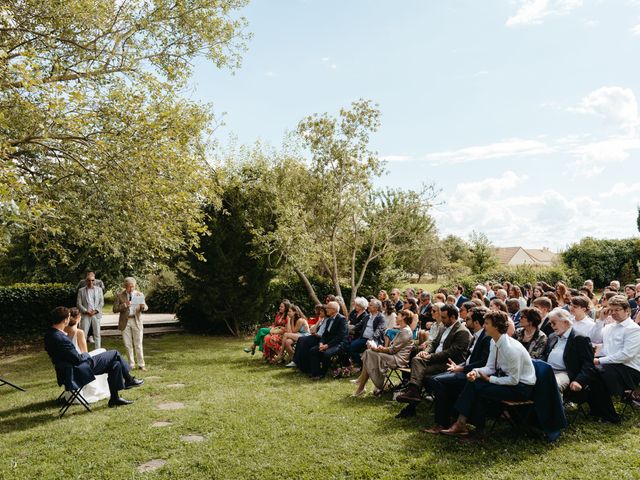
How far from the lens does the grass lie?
4754 millimetres

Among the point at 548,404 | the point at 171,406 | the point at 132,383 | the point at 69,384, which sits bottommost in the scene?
the point at 171,406

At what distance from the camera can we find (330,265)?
1992 centimetres

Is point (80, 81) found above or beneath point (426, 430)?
above

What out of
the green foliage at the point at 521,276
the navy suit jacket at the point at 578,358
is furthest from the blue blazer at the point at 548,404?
the green foliage at the point at 521,276

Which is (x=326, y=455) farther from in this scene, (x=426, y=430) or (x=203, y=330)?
(x=203, y=330)

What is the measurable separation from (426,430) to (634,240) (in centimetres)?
3495

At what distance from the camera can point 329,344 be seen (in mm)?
9391

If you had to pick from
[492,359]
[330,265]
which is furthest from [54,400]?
[330,265]

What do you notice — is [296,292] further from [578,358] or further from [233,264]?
[578,358]

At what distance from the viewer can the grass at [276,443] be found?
4.75 metres

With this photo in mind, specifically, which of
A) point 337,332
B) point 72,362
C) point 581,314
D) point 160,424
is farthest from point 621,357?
point 72,362

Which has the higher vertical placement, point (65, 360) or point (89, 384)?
point (65, 360)

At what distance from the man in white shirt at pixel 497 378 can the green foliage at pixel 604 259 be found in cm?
2939

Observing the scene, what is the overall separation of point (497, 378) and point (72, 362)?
5759 millimetres
